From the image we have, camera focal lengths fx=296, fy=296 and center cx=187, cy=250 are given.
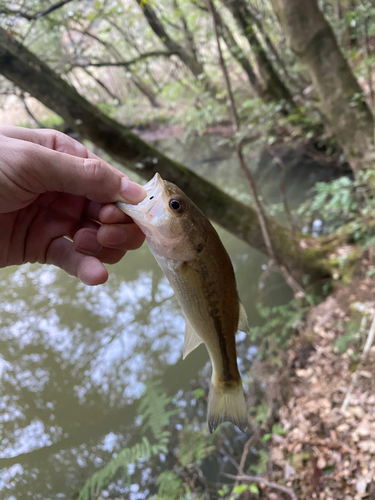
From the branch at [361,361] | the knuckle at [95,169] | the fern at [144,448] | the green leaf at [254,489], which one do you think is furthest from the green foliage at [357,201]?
the knuckle at [95,169]

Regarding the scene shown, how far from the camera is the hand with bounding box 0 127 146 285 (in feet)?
4.56

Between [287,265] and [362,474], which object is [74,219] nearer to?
[362,474]

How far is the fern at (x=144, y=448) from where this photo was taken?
3078 mm

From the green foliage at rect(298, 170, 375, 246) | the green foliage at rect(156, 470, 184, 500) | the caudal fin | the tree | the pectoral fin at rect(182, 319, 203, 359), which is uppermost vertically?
the tree

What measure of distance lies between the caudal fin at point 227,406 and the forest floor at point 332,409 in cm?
153

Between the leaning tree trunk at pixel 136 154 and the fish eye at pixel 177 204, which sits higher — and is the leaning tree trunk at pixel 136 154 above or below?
above

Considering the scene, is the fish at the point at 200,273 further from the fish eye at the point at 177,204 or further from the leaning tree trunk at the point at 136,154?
the leaning tree trunk at the point at 136,154

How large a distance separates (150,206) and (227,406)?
1149 mm

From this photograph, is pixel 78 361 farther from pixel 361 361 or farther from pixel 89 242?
pixel 361 361

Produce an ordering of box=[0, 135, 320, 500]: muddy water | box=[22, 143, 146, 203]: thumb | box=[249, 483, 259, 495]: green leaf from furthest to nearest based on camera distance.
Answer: box=[0, 135, 320, 500]: muddy water < box=[249, 483, 259, 495]: green leaf < box=[22, 143, 146, 203]: thumb

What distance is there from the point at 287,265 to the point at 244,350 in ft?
4.75

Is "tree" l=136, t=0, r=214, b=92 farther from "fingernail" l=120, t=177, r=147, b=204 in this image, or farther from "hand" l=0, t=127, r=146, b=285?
"fingernail" l=120, t=177, r=147, b=204

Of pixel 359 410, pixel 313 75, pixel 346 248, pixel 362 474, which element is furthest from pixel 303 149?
pixel 362 474

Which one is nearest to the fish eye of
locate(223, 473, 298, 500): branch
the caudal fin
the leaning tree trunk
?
the caudal fin
